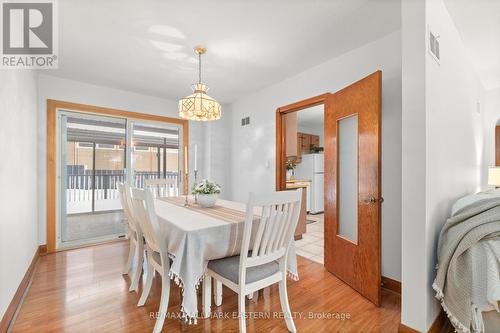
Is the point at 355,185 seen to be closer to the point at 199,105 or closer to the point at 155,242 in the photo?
the point at 199,105

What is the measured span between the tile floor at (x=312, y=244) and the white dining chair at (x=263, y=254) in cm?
143

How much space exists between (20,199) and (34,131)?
3.90 ft

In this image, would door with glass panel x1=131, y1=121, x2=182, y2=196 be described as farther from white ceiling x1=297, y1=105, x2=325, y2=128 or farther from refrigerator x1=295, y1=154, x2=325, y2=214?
refrigerator x1=295, y1=154, x2=325, y2=214

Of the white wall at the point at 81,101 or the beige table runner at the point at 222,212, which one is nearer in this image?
the beige table runner at the point at 222,212

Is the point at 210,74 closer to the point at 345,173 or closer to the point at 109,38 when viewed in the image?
the point at 109,38

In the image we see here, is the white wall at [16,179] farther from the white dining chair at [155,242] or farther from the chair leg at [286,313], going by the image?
the chair leg at [286,313]

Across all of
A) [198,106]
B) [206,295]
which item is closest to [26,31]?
[198,106]

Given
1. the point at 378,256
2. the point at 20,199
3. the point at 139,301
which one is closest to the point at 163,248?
the point at 139,301

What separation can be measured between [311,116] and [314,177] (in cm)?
148

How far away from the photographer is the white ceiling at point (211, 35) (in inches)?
73.4

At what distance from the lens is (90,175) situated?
3748 mm

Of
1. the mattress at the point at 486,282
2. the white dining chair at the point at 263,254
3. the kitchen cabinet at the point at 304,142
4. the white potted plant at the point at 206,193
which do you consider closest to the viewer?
the mattress at the point at 486,282

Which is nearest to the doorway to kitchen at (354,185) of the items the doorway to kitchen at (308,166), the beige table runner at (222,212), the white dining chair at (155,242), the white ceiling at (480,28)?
the doorway to kitchen at (308,166)

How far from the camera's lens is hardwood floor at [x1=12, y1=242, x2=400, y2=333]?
168 centimetres
